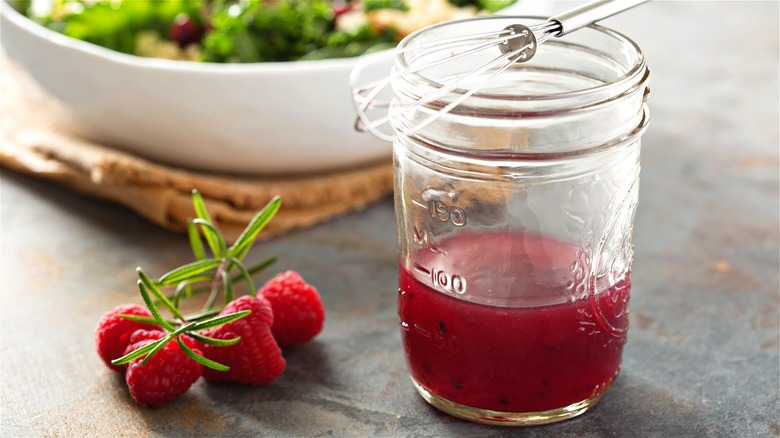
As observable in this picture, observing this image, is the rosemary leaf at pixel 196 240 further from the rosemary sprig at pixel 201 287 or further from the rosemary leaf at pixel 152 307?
the rosemary leaf at pixel 152 307

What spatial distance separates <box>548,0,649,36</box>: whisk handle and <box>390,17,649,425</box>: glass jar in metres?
0.04

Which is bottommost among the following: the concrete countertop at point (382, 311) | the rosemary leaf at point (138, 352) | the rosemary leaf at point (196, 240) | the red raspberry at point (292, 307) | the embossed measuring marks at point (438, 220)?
the concrete countertop at point (382, 311)

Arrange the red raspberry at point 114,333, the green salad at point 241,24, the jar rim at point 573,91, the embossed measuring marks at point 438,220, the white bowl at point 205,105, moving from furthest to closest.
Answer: the green salad at point 241,24, the white bowl at point 205,105, the red raspberry at point 114,333, the embossed measuring marks at point 438,220, the jar rim at point 573,91

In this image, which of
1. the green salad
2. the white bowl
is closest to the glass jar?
the white bowl

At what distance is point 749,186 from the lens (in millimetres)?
1475

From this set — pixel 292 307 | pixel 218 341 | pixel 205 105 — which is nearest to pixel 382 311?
A: pixel 292 307

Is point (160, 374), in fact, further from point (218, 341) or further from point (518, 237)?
point (518, 237)

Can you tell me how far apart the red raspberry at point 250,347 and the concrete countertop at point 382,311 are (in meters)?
0.03

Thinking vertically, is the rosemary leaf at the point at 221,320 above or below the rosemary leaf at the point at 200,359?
above

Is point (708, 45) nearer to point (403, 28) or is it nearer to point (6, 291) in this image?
point (403, 28)

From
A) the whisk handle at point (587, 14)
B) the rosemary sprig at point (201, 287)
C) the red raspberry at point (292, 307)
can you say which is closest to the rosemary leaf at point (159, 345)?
the rosemary sprig at point (201, 287)

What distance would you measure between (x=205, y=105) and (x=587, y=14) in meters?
0.64

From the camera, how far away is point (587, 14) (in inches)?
34.4

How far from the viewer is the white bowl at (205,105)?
4.34ft
